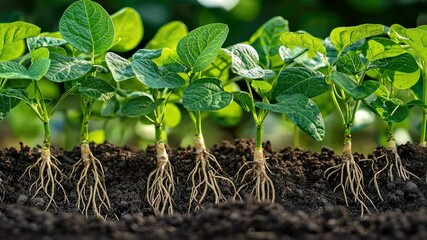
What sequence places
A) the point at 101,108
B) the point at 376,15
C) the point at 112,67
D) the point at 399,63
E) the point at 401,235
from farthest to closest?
1. the point at 376,15
2. the point at 101,108
3. the point at 399,63
4. the point at 112,67
5. the point at 401,235

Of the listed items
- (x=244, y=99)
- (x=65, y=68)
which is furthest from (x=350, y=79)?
(x=65, y=68)

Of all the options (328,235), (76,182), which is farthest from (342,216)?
(76,182)

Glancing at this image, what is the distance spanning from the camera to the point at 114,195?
1759 mm

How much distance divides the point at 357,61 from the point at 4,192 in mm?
860

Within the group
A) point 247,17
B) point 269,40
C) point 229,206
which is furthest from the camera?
point 247,17

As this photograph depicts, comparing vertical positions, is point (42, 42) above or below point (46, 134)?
above

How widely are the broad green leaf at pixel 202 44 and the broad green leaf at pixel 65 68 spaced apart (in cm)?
21

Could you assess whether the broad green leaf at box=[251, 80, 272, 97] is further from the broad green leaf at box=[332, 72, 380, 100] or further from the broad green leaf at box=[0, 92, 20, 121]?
the broad green leaf at box=[0, 92, 20, 121]

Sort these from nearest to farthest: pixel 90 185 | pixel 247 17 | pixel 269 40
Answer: pixel 90 185 → pixel 269 40 → pixel 247 17

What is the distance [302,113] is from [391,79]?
331mm

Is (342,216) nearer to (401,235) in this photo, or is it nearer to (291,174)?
(401,235)

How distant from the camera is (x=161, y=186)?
1733 millimetres

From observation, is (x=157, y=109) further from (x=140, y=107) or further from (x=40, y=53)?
(x=40, y=53)

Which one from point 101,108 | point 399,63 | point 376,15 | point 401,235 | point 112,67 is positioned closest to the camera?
point 401,235
